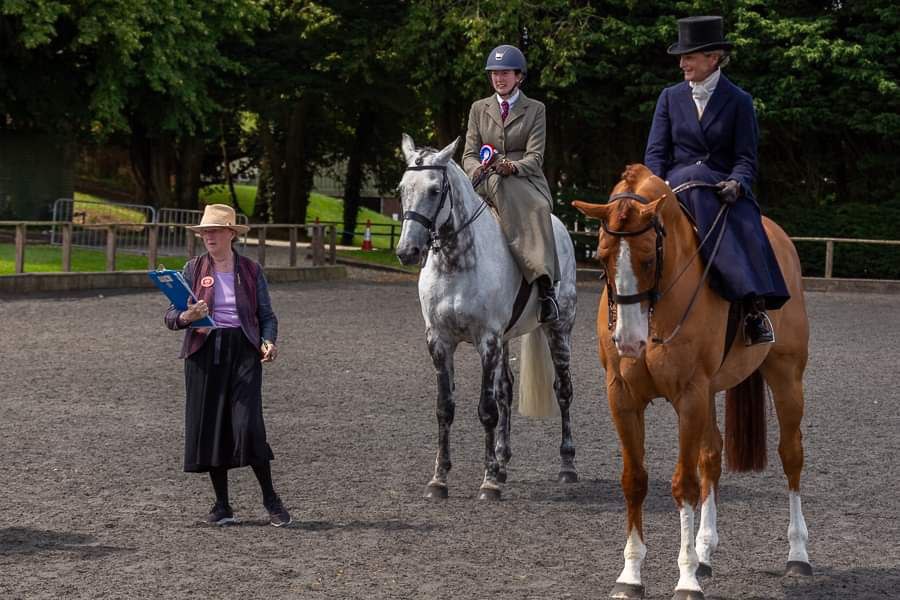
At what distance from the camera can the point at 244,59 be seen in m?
37.9

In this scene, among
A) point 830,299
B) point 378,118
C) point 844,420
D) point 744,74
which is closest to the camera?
point 844,420

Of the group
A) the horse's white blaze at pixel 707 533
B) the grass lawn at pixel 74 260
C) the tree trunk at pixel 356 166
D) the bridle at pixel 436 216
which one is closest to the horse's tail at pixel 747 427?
the horse's white blaze at pixel 707 533

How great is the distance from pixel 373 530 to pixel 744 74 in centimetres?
2761

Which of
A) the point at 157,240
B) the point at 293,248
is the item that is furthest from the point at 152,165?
the point at 157,240

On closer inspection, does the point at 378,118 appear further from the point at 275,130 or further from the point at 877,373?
the point at 877,373

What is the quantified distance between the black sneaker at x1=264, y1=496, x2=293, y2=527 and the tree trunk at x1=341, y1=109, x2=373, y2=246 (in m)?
36.6

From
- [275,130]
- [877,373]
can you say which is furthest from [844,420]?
[275,130]

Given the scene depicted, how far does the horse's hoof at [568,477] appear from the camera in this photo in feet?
31.9

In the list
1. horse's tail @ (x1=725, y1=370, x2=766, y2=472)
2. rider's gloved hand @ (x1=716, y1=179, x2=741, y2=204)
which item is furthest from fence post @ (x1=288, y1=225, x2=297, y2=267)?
rider's gloved hand @ (x1=716, y1=179, x2=741, y2=204)

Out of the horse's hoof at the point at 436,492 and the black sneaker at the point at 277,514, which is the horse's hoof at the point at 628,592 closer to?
the black sneaker at the point at 277,514

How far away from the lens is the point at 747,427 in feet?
25.7

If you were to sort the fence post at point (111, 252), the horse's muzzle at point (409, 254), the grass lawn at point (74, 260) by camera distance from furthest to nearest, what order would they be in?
1. the grass lawn at point (74, 260)
2. the fence post at point (111, 252)
3. the horse's muzzle at point (409, 254)

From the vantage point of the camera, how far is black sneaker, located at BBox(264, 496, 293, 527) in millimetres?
8180

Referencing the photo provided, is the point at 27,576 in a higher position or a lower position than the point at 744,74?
lower
